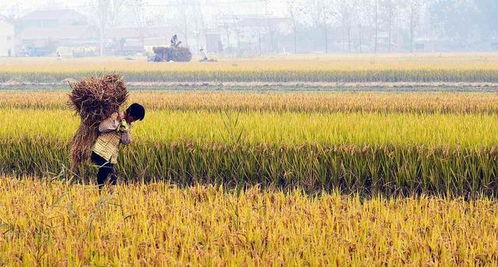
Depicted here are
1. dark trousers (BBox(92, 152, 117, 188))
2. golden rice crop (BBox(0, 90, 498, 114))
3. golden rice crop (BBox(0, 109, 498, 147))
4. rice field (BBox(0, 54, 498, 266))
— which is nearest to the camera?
rice field (BBox(0, 54, 498, 266))

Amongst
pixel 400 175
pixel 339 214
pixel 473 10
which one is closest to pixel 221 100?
pixel 400 175

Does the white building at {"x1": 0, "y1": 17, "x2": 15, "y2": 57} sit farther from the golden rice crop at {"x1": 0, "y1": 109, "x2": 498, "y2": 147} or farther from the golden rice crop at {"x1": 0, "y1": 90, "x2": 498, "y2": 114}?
the golden rice crop at {"x1": 0, "y1": 109, "x2": 498, "y2": 147}

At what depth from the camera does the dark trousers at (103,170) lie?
28.7 ft

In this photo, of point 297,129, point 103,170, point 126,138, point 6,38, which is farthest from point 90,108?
point 6,38

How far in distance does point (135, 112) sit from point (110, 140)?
479mm

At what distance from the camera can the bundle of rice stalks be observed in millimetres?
8820

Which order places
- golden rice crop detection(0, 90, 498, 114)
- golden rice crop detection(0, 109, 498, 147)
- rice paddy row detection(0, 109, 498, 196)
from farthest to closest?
1. golden rice crop detection(0, 90, 498, 114)
2. golden rice crop detection(0, 109, 498, 147)
3. rice paddy row detection(0, 109, 498, 196)

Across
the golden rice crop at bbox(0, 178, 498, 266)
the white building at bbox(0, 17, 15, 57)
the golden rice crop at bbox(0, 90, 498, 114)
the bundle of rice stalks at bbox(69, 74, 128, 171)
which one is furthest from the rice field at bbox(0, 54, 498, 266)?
the white building at bbox(0, 17, 15, 57)

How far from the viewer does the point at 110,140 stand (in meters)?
8.75

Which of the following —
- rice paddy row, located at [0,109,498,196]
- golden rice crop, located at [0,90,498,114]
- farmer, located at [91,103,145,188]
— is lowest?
golden rice crop, located at [0,90,498,114]

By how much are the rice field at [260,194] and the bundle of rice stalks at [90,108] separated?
0.35m

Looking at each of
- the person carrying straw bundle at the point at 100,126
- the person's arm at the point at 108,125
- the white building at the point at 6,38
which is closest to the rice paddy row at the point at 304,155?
the person carrying straw bundle at the point at 100,126

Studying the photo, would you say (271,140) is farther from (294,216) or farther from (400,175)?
(294,216)

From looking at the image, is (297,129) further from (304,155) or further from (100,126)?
(100,126)
